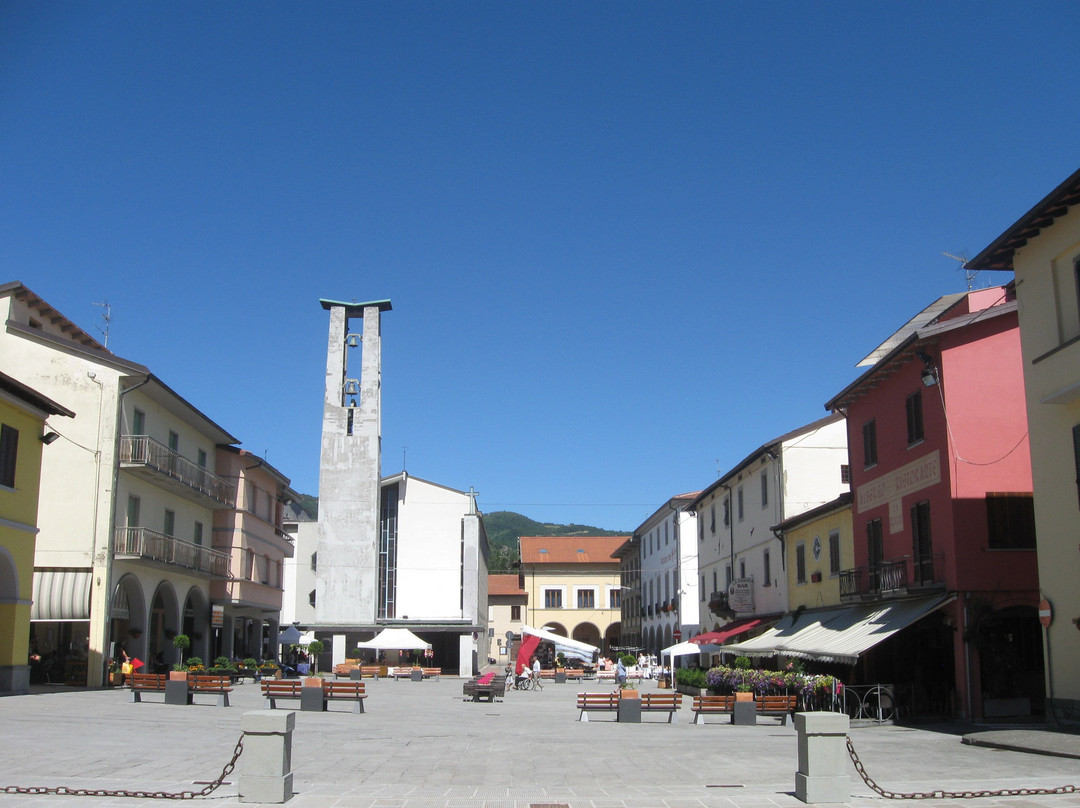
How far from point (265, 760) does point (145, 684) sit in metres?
17.9

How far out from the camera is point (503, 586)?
285 ft

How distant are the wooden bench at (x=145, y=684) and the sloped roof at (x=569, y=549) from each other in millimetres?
58013

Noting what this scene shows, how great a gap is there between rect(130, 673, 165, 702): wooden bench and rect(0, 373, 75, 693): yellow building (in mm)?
2879

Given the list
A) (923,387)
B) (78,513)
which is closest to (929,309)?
(923,387)

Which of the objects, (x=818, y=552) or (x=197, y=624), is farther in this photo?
(x=197, y=624)

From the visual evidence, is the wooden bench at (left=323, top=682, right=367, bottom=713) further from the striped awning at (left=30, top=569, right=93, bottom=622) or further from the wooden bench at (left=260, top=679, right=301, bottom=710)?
the striped awning at (left=30, top=569, right=93, bottom=622)

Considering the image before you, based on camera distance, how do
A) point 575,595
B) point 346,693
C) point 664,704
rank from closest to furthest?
point 664,704, point 346,693, point 575,595

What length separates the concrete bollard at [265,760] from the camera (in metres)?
11.1

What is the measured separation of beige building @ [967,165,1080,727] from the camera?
1834 cm

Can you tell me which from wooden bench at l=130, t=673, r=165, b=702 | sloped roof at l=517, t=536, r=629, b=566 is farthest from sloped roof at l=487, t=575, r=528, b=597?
wooden bench at l=130, t=673, r=165, b=702

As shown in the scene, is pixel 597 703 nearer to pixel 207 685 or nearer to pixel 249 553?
pixel 207 685

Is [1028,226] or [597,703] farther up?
[1028,226]

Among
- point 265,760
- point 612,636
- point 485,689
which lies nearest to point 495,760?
point 265,760

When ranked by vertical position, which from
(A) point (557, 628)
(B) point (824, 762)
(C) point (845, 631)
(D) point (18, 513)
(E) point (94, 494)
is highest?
(E) point (94, 494)
